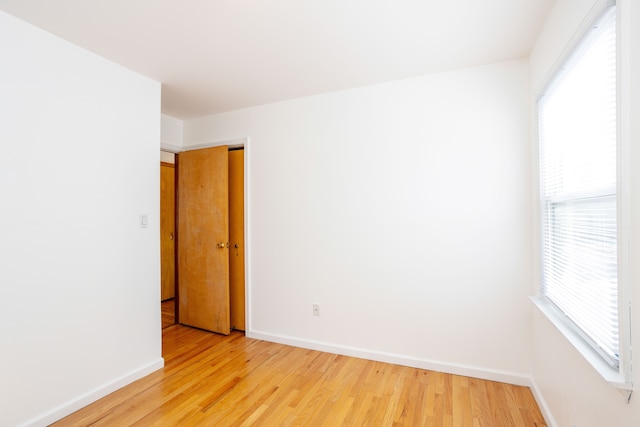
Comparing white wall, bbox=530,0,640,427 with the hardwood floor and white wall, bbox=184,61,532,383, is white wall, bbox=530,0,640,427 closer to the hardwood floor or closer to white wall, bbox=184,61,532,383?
white wall, bbox=184,61,532,383

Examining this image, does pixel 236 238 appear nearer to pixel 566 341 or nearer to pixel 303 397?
pixel 303 397

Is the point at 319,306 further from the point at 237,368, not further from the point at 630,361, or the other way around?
the point at 630,361

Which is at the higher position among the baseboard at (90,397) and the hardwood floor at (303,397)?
the baseboard at (90,397)

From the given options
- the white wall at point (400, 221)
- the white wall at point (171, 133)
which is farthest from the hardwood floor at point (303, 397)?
the white wall at point (171, 133)

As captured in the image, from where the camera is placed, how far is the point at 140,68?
2395mm

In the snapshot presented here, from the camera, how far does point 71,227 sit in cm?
203

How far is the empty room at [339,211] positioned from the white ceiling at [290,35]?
0.02m

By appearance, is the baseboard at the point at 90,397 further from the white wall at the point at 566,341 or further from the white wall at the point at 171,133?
the white wall at the point at 566,341

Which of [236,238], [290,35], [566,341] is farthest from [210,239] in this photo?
[566,341]

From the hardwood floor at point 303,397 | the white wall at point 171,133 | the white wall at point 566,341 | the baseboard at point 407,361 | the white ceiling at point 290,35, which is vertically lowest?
the hardwood floor at point 303,397

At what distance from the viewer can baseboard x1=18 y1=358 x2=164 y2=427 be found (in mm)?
1835

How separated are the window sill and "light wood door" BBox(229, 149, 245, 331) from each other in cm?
277

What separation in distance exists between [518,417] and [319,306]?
66.5 inches

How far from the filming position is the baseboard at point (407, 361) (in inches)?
89.7
